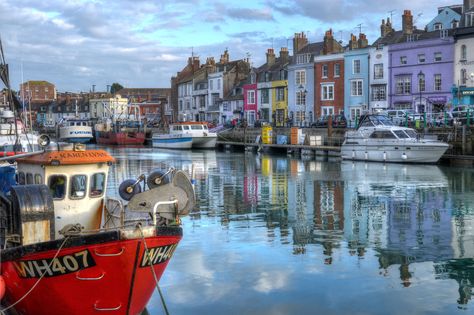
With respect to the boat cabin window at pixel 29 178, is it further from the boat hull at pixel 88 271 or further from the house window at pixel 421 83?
the house window at pixel 421 83

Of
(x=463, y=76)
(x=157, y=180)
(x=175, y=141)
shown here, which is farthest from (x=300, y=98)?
(x=157, y=180)

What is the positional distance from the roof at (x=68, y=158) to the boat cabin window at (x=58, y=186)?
41 centimetres

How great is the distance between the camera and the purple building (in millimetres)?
63719

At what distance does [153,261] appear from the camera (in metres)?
Answer: 11.7

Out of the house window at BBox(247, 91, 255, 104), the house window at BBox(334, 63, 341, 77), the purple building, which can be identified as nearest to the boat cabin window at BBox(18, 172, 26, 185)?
the purple building

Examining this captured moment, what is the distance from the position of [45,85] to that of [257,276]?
191m

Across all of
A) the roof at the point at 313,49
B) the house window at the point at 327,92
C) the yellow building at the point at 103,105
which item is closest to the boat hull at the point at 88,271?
the house window at the point at 327,92

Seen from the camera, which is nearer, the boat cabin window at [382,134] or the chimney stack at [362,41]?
the boat cabin window at [382,134]

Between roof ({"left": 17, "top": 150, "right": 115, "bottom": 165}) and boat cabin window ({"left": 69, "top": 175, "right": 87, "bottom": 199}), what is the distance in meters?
0.39

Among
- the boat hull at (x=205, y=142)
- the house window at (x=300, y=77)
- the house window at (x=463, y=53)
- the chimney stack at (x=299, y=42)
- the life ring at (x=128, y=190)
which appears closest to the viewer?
the life ring at (x=128, y=190)

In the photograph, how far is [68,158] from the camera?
13266 millimetres

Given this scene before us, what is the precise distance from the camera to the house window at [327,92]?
2958 inches

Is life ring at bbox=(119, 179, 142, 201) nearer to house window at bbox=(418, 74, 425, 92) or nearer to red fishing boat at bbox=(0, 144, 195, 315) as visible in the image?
red fishing boat at bbox=(0, 144, 195, 315)

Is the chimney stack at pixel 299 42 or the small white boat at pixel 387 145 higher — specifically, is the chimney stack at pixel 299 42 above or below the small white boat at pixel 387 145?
above
